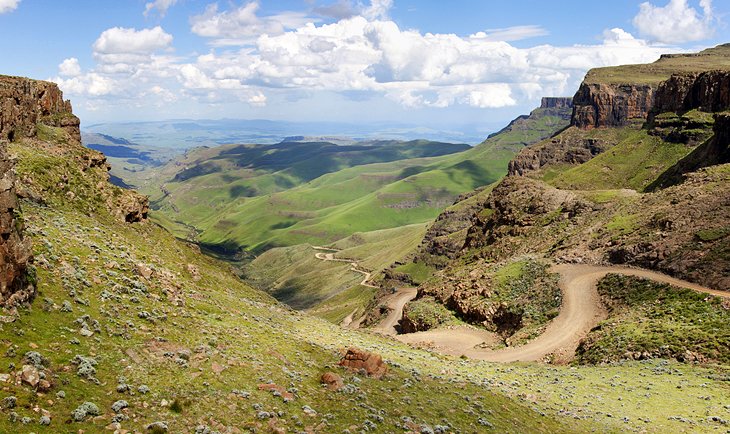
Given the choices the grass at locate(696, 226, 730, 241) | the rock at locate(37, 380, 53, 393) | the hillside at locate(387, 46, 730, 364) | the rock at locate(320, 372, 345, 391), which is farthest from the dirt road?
the rock at locate(37, 380, 53, 393)

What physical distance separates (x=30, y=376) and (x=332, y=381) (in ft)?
55.6

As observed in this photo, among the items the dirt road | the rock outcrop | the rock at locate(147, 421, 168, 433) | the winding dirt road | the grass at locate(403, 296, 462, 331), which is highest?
the rock outcrop

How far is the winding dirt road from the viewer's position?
218 ft

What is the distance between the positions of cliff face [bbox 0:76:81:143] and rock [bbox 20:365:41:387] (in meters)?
61.3

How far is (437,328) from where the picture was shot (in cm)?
8931

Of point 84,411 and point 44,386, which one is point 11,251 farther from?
point 84,411

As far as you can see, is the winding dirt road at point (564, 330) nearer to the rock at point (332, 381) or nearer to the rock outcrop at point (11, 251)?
the rock at point (332, 381)

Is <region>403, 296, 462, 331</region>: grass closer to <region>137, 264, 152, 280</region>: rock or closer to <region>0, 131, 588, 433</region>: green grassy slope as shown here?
<region>0, 131, 588, 433</region>: green grassy slope

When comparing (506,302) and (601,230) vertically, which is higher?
(601,230)

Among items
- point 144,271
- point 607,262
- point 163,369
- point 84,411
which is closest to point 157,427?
point 84,411

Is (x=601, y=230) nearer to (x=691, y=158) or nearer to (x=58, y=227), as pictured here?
(x=691, y=158)

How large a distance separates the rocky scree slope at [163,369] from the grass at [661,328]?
86.2 feet

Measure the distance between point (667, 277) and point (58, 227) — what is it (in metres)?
78.0

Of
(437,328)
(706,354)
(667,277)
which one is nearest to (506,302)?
(437,328)
